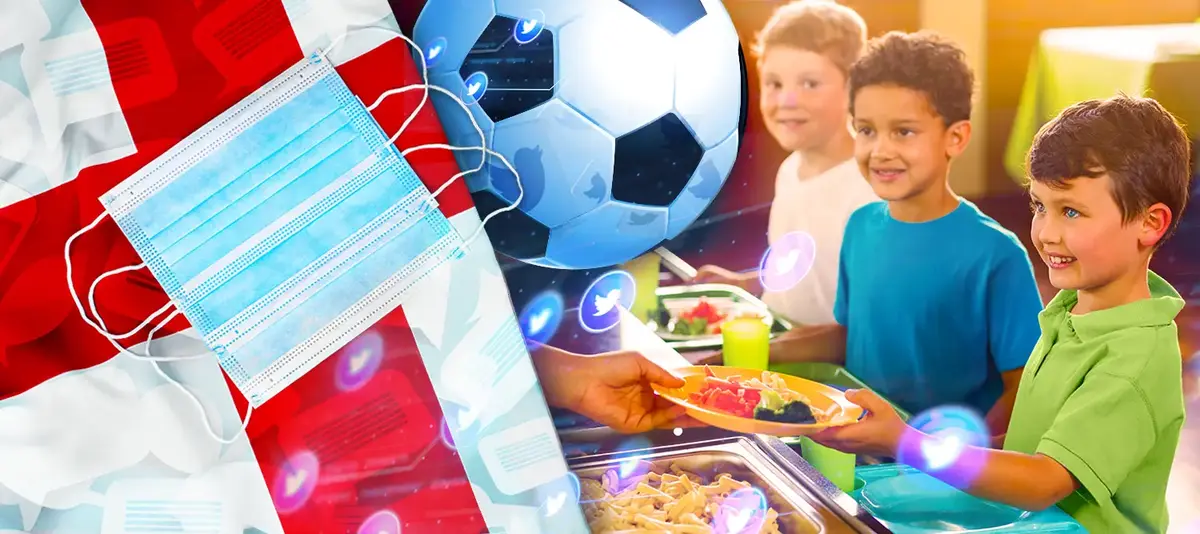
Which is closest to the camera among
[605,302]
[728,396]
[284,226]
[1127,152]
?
[1127,152]

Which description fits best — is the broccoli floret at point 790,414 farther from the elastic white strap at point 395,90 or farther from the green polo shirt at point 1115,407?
the elastic white strap at point 395,90

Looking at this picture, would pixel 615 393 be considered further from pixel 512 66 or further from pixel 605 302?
pixel 512 66

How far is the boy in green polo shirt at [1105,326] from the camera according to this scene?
1.00m

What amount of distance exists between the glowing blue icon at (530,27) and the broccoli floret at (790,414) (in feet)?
1.70

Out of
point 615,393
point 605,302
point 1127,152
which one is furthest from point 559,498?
point 1127,152

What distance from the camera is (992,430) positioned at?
113 cm

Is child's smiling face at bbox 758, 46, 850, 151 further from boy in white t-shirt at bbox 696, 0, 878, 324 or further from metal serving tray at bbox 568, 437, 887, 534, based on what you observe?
metal serving tray at bbox 568, 437, 887, 534

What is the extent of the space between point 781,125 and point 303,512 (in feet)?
2.46

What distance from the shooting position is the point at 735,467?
1.20 m

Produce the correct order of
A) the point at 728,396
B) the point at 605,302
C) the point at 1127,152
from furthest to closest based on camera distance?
the point at 605,302, the point at 728,396, the point at 1127,152

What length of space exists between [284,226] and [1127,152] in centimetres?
92

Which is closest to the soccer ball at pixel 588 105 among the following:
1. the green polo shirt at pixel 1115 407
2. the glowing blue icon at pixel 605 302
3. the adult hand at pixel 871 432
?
the glowing blue icon at pixel 605 302

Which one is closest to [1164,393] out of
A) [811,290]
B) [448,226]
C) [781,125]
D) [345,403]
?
[811,290]

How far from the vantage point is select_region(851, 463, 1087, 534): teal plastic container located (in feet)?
3.43
